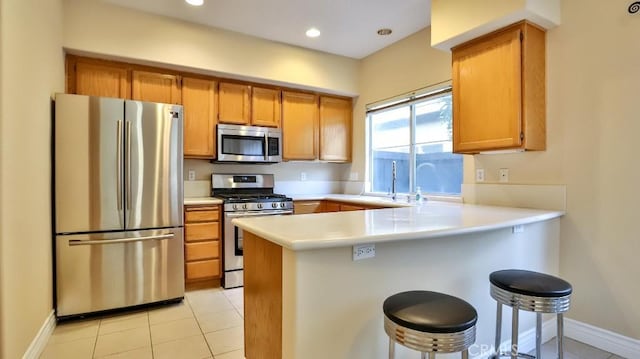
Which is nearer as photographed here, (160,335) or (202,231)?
(160,335)

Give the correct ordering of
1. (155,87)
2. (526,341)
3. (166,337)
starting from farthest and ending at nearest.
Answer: (155,87)
(166,337)
(526,341)

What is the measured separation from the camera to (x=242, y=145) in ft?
13.1

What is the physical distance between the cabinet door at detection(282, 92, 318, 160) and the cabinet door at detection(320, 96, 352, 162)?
0.37 feet

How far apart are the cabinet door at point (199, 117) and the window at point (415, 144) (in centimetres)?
207

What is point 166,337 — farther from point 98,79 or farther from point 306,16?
point 306,16

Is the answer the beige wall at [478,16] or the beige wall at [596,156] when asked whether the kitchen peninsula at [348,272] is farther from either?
the beige wall at [478,16]

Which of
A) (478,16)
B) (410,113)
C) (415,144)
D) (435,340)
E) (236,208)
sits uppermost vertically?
(478,16)

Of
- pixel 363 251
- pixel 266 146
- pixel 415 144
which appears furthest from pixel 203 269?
pixel 415 144

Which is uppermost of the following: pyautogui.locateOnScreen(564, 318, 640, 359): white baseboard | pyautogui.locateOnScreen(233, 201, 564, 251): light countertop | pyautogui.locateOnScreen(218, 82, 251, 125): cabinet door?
pyautogui.locateOnScreen(218, 82, 251, 125): cabinet door

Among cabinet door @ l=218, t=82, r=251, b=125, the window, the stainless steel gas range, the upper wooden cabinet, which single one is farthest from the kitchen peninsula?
cabinet door @ l=218, t=82, r=251, b=125

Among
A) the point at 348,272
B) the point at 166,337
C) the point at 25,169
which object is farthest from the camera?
the point at 166,337

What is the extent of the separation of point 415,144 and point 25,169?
3473mm

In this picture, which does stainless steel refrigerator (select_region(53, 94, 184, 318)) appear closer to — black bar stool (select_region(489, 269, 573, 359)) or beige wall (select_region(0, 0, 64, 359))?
beige wall (select_region(0, 0, 64, 359))

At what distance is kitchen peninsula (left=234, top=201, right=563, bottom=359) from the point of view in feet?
4.56
